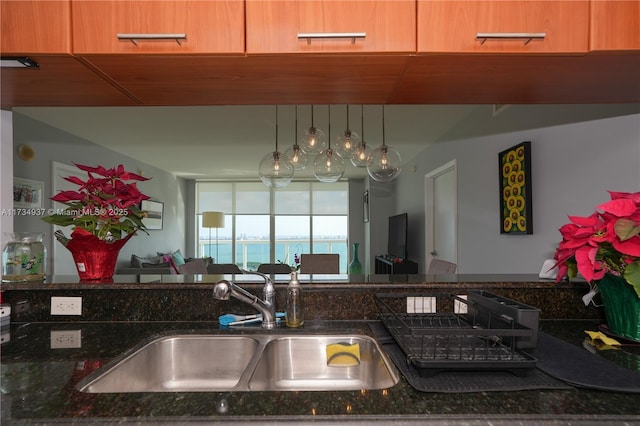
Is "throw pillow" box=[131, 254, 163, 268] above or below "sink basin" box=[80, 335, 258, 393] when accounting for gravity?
below

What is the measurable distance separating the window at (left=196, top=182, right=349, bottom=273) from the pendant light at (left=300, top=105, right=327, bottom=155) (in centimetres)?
Answer: 533

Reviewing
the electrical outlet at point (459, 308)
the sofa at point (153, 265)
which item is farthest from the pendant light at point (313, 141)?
the sofa at point (153, 265)

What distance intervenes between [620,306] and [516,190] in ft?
4.98

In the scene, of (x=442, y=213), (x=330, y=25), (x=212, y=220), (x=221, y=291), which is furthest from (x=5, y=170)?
(x=212, y=220)

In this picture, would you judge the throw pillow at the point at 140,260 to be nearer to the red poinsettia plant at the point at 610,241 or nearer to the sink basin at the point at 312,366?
the sink basin at the point at 312,366

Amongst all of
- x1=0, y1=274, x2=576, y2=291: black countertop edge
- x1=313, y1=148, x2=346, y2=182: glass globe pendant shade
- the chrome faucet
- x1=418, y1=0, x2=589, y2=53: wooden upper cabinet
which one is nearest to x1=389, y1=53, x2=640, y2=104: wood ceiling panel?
x1=418, y1=0, x2=589, y2=53: wooden upper cabinet

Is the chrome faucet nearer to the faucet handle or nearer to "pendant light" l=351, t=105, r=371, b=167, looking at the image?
the faucet handle

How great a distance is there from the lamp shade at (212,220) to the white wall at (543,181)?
16.7 feet

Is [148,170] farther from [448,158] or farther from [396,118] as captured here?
[448,158]

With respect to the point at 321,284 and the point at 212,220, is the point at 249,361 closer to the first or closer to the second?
the point at 321,284

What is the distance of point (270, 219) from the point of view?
8.00 m

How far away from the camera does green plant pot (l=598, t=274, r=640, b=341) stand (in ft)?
3.51

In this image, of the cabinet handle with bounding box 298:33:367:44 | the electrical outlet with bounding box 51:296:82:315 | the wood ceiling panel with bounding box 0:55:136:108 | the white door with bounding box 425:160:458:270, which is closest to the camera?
the cabinet handle with bounding box 298:33:367:44

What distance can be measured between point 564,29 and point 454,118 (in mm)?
2695
